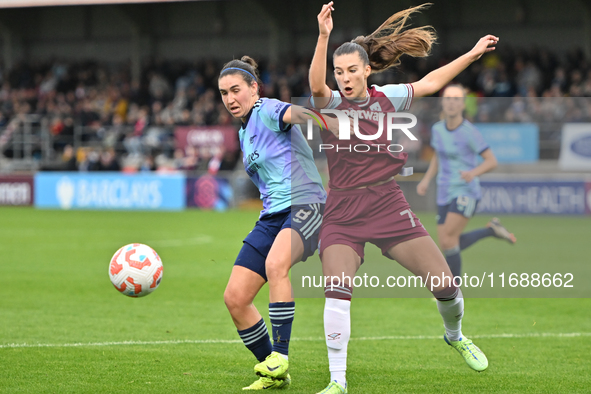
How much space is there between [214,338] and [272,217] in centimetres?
205

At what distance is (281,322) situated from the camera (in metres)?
4.92

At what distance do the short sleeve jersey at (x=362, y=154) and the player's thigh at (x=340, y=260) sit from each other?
1.40 ft

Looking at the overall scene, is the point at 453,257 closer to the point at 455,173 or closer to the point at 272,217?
Result: the point at 455,173

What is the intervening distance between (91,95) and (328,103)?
25.8 m

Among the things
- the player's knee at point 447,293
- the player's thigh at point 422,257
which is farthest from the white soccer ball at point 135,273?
the player's knee at point 447,293

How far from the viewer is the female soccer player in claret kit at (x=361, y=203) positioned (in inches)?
184

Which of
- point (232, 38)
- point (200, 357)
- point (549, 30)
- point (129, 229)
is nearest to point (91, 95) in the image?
point (232, 38)

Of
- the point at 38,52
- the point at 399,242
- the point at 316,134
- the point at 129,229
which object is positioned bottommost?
the point at 129,229

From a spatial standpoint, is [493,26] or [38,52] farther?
[38,52]

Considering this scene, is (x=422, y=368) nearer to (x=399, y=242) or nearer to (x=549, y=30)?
(x=399, y=242)

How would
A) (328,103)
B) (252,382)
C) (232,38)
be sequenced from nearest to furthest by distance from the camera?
1. (328,103)
2. (252,382)
3. (232,38)

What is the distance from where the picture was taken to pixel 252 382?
523 centimetres

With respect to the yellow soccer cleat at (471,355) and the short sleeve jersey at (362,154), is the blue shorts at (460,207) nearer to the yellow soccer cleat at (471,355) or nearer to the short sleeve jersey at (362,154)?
the yellow soccer cleat at (471,355)

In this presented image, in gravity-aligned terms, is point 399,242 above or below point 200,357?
above
